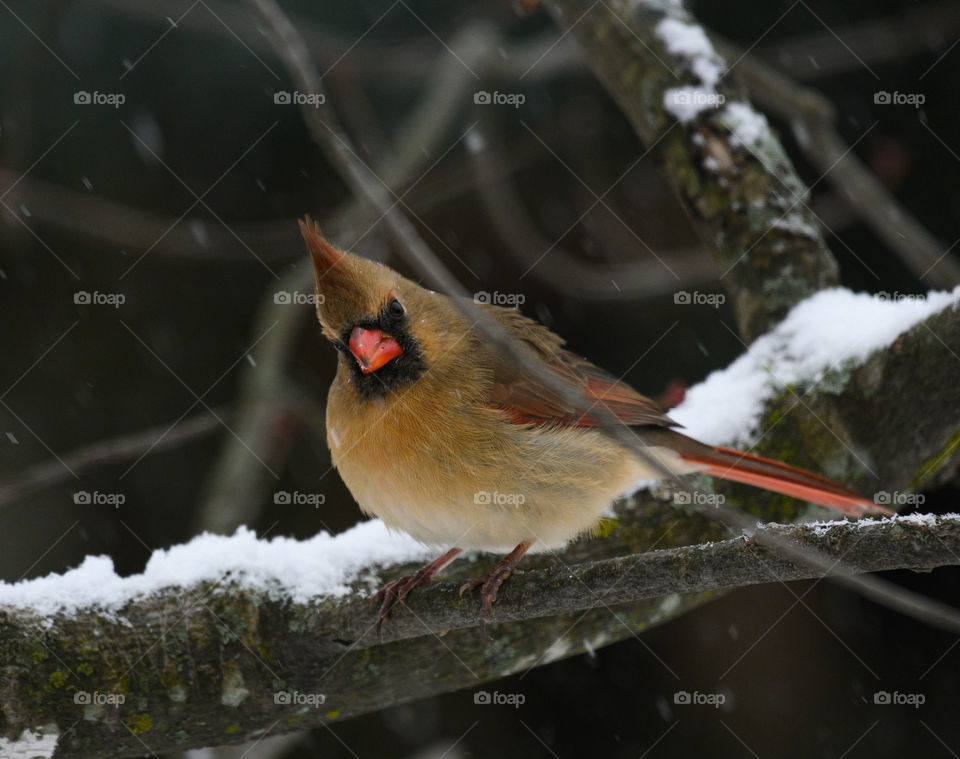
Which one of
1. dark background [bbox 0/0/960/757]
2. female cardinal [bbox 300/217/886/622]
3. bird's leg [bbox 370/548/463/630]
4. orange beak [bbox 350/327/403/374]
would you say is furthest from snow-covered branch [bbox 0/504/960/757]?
dark background [bbox 0/0/960/757]

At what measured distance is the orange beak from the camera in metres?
2.99

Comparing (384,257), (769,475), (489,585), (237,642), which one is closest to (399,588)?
(489,585)

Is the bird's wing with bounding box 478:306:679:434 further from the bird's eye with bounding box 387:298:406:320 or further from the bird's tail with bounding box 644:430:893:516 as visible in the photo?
the bird's eye with bounding box 387:298:406:320

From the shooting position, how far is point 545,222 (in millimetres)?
5672

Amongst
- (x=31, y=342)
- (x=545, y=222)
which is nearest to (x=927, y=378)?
(x=545, y=222)

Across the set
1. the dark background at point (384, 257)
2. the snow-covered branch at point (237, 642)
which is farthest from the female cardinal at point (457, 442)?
the dark background at point (384, 257)

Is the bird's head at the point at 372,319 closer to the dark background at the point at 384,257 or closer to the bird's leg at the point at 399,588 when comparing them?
the bird's leg at the point at 399,588

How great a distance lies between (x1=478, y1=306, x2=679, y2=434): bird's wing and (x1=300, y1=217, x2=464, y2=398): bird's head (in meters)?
0.26

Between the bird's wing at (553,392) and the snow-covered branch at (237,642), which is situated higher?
the bird's wing at (553,392)

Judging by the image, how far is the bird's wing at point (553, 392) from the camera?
323cm

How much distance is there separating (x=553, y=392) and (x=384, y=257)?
7.05 feet

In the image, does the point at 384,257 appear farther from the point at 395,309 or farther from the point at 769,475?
the point at 769,475

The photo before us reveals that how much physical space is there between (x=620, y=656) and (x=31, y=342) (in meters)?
3.41

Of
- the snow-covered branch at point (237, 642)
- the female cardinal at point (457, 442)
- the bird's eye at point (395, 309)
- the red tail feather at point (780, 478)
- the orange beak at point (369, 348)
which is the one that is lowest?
the snow-covered branch at point (237, 642)
